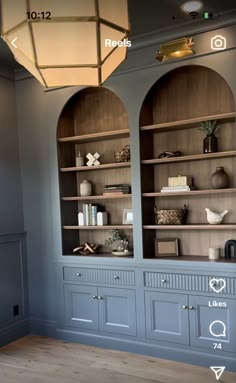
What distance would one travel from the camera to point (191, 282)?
3.18m

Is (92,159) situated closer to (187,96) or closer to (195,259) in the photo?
(187,96)

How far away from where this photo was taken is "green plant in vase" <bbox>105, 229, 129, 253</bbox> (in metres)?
3.68

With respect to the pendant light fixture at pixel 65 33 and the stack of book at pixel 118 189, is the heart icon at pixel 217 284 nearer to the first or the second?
the stack of book at pixel 118 189

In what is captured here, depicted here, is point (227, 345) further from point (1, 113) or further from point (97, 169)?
point (1, 113)

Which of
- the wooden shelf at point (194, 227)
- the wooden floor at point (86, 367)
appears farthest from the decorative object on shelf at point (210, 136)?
the wooden floor at point (86, 367)

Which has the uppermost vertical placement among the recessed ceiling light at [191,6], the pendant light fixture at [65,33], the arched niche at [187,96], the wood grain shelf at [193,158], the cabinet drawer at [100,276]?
the recessed ceiling light at [191,6]

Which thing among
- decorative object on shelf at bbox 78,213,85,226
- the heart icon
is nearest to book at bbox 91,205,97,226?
decorative object on shelf at bbox 78,213,85,226

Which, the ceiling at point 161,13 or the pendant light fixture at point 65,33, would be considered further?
the ceiling at point 161,13

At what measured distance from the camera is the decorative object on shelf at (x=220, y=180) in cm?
319

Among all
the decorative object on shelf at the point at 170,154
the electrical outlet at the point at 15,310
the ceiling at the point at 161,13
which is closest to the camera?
the ceiling at the point at 161,13

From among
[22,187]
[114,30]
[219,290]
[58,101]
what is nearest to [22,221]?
[22,187]

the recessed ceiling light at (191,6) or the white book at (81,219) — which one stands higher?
the recessed ceiling light at (191,6)

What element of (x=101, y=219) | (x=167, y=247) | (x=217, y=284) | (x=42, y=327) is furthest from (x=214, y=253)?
(x=42, y=327)

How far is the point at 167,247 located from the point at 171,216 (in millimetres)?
299
